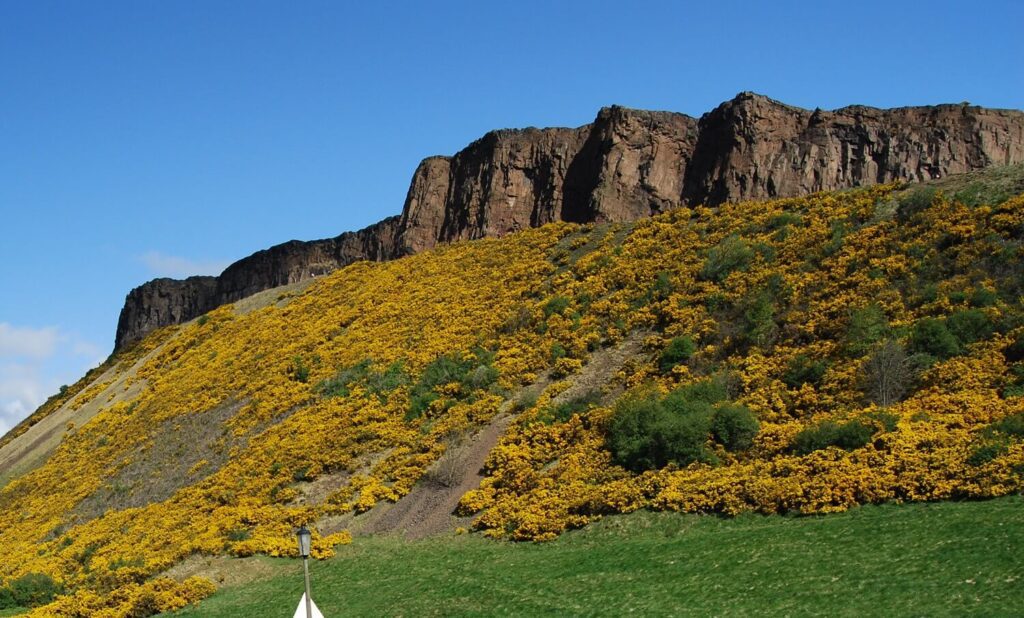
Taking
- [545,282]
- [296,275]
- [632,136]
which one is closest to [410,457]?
[545,282]

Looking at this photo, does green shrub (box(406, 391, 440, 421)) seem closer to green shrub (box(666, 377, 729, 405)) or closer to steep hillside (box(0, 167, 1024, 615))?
steep hillside (box(0, 167, 1024, 615))

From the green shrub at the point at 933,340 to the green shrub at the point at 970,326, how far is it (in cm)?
29

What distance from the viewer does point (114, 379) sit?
71.9 metres

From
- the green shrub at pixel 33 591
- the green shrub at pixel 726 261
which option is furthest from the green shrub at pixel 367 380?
the green shrub at pixel 33 591

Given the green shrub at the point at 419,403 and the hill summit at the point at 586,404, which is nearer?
the hill summit at the point at 586,404

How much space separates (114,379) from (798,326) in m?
49.3

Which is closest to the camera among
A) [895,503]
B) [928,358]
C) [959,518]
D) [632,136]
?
[959,518]

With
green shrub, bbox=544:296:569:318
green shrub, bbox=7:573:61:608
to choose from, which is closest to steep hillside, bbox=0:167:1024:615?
green shrub, bbox=544:296:569:318

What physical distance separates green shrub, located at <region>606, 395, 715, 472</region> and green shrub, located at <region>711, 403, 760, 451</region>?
348mm

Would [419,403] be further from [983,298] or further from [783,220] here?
[983,298]

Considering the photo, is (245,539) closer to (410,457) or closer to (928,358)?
(410,457)

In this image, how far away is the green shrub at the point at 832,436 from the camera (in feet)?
97.5

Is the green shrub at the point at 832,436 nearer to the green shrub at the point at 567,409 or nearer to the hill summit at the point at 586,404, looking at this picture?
the hill summit at the point at 586,404

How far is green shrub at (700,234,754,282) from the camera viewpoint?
1858 inches
